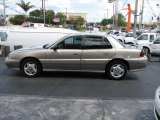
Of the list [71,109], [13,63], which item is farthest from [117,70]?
[71,109]

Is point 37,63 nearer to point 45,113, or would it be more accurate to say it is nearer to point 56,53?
point 56,53

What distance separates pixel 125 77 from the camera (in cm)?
1041

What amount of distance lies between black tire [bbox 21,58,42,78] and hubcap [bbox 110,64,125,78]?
2376 mm

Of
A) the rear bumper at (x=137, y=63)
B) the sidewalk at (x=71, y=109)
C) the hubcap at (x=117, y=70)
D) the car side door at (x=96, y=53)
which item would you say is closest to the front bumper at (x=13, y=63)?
the car side door at (x=96, y=53)

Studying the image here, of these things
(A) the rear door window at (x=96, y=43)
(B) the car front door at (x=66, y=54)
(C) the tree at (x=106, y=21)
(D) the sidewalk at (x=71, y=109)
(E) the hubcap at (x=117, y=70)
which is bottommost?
(D) the sidewalk at (x=71, y=109)

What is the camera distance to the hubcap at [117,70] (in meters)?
9.90

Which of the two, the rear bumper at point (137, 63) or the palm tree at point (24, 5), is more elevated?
the palm tree at point (24, 5)

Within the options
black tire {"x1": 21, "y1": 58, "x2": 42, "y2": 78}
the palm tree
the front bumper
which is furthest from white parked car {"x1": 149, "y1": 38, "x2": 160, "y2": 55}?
the palm tree

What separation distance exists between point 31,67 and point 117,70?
2795mm

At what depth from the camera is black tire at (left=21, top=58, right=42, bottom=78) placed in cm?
997

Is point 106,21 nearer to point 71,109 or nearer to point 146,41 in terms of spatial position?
point 146,41

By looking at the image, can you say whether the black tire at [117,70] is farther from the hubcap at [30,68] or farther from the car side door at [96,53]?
the hubcap at [30,68]

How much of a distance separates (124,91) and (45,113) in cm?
288

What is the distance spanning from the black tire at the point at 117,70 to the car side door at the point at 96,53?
217 millimetres
